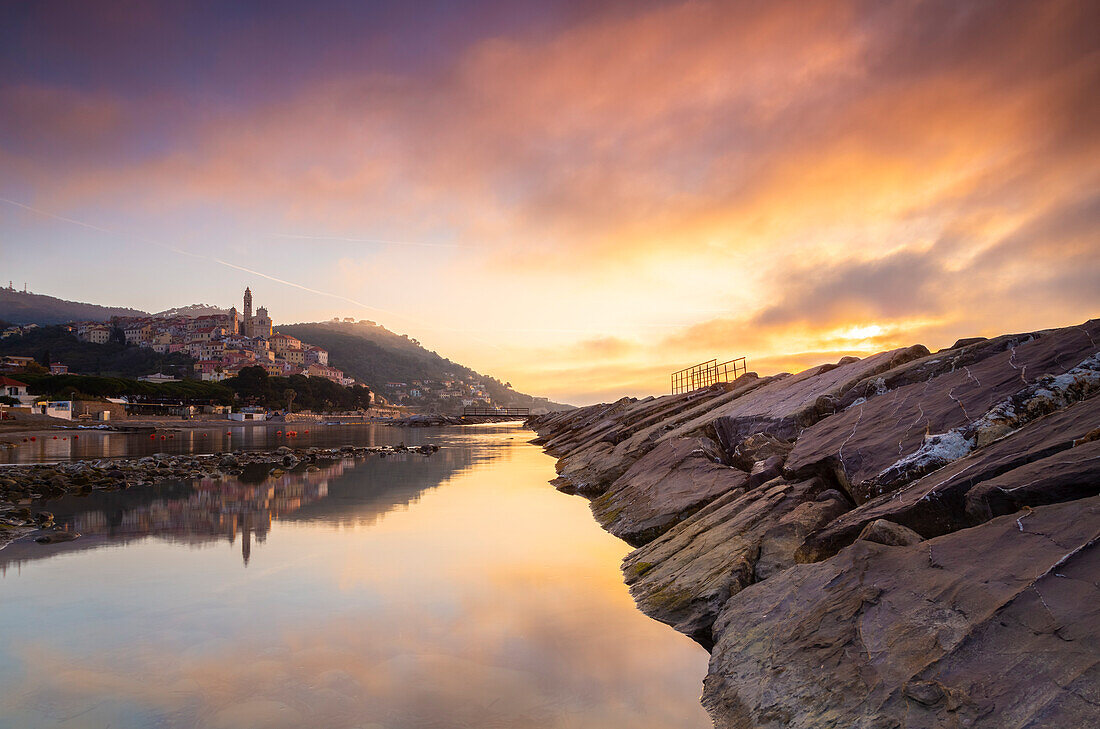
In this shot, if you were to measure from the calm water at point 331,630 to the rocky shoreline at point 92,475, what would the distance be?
3.07 feet

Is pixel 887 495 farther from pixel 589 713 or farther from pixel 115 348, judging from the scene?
pixel 115 348

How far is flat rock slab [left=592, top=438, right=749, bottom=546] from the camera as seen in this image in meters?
11.6

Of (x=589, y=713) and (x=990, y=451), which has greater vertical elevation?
(x=990, y=451)

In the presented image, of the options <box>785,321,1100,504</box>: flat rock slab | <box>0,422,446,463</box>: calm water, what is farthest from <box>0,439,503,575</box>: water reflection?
<box>0,422,446,463</box>: calm water

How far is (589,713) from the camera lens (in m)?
6.03

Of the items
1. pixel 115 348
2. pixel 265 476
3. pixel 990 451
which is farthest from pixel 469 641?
pixel 115 348

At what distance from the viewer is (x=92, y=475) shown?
72.6 ft

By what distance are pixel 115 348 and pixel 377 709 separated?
758ft

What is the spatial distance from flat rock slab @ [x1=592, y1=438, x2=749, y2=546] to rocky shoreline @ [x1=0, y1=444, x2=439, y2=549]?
12802mm

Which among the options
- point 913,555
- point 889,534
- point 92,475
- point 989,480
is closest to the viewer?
point 913,555

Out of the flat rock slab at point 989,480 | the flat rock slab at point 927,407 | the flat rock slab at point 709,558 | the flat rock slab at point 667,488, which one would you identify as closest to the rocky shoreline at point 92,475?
the flat rock slab at point 667,488

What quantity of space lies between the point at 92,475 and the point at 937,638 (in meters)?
27.3

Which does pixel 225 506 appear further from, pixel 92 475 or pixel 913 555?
pixel 913 555

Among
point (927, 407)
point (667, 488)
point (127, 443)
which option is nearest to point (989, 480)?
point (927, 407)
